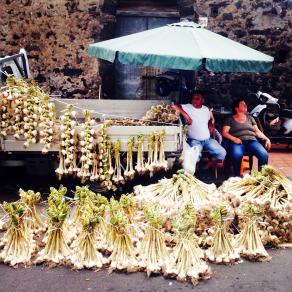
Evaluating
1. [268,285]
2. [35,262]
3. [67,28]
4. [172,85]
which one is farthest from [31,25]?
[268,285]

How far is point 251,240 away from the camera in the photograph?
5098 millimetres

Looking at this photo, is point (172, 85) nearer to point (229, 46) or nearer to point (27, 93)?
point (229, 46)

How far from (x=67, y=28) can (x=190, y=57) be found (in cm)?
506

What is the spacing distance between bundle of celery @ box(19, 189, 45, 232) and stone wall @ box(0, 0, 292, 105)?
602 centimetres

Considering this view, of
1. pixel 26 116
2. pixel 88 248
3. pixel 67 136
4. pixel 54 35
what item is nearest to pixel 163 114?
pixel 67 136

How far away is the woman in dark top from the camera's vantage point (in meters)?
7.52

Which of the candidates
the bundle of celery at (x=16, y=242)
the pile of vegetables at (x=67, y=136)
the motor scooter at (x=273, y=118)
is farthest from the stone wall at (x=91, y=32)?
the bundle of celery at (x=16, y=242)

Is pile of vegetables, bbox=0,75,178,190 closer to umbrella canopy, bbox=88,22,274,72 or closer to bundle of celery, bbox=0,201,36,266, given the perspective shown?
umbrella canopy, bbox=88,22,274,72

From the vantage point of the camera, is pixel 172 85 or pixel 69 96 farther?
pixel 69 96

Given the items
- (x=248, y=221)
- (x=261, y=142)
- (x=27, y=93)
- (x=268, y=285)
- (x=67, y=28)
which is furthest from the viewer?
(x=67, y=28)

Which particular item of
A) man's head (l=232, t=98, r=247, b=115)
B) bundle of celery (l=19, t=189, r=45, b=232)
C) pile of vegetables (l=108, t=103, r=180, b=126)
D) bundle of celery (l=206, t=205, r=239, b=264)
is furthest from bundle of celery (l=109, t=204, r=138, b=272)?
man's head (l=232, t=98, r=247, b=115)

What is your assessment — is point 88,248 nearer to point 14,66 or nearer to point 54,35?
point 14,66

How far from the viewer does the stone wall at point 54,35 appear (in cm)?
1077

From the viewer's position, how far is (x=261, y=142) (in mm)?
8234
